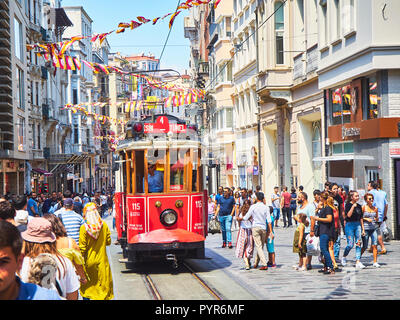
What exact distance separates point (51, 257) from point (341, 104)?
19.7m

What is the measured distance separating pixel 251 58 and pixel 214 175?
61.8 ft

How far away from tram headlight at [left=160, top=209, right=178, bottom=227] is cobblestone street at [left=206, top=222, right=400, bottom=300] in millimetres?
1608

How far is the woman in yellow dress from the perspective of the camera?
368 inches

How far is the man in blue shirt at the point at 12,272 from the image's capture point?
369 centimetres

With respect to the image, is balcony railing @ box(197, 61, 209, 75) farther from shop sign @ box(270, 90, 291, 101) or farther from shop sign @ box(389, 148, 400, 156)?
shop sign @ box(389, 148, 400, 156)

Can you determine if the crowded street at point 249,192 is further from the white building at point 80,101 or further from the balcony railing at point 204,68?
the white building at point 80,101

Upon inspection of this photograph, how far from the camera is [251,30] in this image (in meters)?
38.7

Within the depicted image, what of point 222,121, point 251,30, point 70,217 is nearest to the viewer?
point 70,217

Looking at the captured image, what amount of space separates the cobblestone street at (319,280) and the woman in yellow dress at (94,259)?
308 cm

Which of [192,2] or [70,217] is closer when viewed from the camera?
[70,217]

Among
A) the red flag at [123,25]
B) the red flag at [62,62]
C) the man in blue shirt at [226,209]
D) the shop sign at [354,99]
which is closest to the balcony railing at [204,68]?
the red flag at [62,62]
